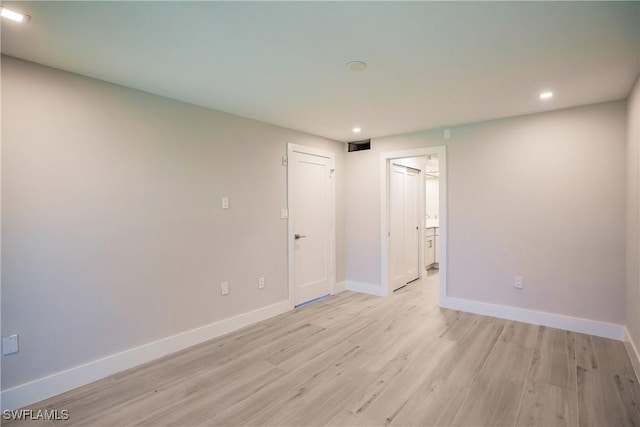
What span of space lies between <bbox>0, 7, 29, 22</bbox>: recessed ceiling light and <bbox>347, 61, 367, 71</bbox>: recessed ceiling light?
192 centimetres

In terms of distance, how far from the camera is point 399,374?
2.58m

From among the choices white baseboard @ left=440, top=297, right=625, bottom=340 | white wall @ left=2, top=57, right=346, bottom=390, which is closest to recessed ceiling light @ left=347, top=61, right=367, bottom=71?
white wall @ left=2, top=57, right=346, bottom=390

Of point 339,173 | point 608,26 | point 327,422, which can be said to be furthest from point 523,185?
point 327,422

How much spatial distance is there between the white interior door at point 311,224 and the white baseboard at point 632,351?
332cm

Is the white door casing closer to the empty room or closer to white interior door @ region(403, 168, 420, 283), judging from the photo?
white interior door @ region(403, 168, 420, 283)

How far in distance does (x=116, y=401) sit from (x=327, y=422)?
1.51 metres

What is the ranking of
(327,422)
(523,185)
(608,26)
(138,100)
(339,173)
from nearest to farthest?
(608,26) → (327,422) → (138,100) → (523,185) → (339,173)

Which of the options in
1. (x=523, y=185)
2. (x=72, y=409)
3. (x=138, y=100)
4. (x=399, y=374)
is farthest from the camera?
(x=523, y=185)

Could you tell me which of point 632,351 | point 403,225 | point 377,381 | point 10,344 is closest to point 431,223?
point 403,225

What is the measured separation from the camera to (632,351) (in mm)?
2746

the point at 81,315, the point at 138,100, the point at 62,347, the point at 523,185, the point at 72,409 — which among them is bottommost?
the point at 72,409

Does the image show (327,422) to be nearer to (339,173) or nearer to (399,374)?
(399,374)

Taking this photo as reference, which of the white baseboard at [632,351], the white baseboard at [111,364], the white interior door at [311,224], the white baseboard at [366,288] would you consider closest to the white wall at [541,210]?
the white baseboard at [632,351]

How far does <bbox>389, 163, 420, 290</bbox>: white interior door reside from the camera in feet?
16.5
